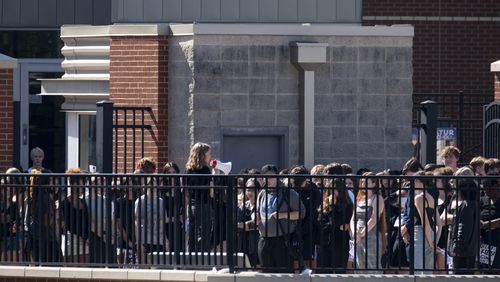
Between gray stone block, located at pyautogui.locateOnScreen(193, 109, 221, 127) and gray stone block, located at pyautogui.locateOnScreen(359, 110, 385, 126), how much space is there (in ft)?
6.42

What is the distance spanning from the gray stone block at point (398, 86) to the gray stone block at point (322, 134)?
1006 millimetres

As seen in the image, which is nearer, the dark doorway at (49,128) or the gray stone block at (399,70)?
the gray stone block at (399,70)

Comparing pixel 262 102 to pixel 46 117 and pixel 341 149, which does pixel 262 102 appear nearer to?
pixel 341 149

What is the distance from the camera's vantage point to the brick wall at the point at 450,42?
25266mm

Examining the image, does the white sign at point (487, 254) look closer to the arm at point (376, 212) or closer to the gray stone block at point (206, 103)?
the arm at point (376, 212)

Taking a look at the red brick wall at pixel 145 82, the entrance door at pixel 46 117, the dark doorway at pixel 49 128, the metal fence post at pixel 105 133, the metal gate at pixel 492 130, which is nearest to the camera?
the metal fence post at pixel 105 133

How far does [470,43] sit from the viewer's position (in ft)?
83.5

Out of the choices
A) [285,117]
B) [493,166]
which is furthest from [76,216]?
[285,117]

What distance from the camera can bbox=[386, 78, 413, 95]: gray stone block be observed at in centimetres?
1884

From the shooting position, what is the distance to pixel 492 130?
1791 centimetres

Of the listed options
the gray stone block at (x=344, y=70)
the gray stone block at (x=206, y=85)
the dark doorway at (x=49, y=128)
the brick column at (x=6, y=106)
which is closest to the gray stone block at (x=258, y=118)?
the gray stone block at (x=206, y=85)

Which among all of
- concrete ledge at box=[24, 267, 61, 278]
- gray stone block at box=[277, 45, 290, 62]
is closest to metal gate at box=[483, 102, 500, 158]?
gray stone block at box=[277, 45, 290, 62]

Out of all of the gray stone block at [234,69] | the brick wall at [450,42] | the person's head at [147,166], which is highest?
the brick wall at [450,42]

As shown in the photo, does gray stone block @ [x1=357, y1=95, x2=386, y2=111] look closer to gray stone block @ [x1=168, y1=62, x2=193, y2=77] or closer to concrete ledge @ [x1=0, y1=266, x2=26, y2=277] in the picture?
gray stone block @ [x1=168, y1=62, x2=193, y2=77]
